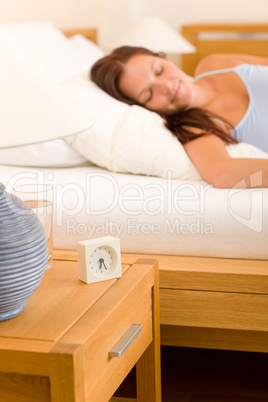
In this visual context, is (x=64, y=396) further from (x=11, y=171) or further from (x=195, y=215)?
(x=11, y=171)

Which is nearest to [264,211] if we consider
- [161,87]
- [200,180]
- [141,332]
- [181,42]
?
[200,180]

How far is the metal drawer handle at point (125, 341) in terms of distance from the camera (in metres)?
1.08

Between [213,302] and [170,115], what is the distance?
0.79 m

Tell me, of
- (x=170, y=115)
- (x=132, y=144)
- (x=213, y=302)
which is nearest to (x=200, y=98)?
(x=170, y=115)

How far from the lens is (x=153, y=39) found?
10.6 ft

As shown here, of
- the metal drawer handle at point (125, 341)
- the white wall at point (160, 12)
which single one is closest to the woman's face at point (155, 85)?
the metal drawer handle at point (125, 341)

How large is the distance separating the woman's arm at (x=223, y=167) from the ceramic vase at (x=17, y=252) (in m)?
0.73

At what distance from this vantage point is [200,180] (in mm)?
1743

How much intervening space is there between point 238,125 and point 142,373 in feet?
3.26

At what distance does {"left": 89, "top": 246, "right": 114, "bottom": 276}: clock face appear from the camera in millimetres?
1198

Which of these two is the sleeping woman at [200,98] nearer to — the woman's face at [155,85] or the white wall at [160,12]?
the woman's face at [155,85]

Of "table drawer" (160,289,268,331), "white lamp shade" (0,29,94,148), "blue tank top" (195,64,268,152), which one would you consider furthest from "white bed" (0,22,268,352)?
"white lamp shade" (0,29,94,148)

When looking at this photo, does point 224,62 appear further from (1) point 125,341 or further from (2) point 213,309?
(1) point 125,341

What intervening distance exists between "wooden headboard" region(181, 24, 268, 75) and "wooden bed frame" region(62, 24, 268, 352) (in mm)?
2303
